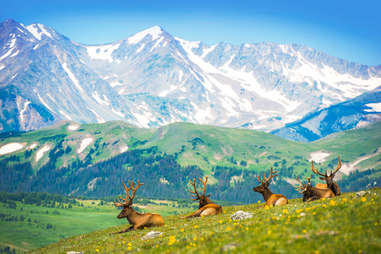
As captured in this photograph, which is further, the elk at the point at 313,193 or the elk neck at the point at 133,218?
the elk neck at the point at 133,218

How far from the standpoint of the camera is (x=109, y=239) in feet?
123

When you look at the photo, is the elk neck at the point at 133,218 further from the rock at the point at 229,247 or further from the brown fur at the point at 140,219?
the rock at the point at 229,247

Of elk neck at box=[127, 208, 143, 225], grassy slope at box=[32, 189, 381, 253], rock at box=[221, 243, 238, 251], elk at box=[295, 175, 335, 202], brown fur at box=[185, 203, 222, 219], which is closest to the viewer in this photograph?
grassy slope at box=[32, 189, 381, 253]

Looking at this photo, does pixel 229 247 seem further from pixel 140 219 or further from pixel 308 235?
pixel 140 219

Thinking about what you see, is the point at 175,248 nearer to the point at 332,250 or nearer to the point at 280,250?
the point at 280,250

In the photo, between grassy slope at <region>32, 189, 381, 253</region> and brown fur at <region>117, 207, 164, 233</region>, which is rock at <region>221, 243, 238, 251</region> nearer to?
grassy slope at <region>32, 189, 381, 253</region>

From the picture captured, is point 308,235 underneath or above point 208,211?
above

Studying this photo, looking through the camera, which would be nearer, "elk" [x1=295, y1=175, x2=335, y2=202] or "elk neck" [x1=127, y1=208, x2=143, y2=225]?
"elk" [x1=295, y1=175, x2=335, y2=202]

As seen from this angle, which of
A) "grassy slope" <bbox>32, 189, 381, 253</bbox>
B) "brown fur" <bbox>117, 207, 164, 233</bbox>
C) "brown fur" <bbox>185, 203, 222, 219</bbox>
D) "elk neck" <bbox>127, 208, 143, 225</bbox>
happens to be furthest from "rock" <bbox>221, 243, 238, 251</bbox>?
"brown fur" <bbox>185, 203, 222, 219</bbox>

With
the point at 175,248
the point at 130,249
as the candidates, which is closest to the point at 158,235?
the point at 130,249

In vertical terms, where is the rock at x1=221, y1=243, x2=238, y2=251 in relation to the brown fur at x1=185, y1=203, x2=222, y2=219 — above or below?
above

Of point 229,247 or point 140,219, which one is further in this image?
point 140,219

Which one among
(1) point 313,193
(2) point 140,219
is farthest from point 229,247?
(1) point 313,193

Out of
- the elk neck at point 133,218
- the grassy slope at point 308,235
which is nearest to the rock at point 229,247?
the grassy slope at point 308,235
